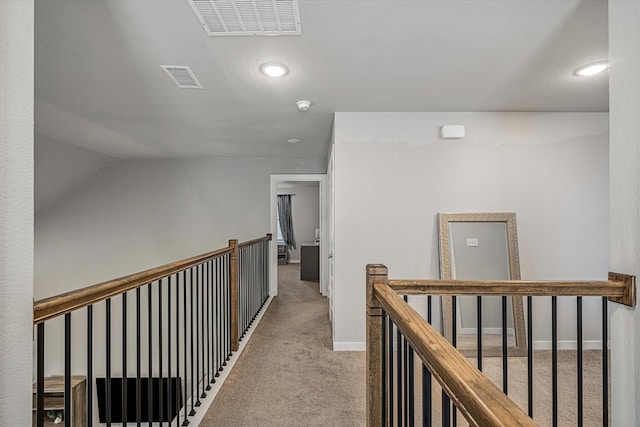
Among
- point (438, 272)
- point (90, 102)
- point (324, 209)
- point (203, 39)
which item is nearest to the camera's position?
point (203, 39)

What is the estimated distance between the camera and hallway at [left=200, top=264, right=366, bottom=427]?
6.81 feet

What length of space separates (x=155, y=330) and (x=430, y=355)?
5.49 metres

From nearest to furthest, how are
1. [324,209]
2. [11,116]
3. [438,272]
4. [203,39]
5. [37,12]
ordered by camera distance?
[11,116]
[37,12]
[203,39]
[438,272]
[324,209]

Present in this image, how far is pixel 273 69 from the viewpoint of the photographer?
225cm

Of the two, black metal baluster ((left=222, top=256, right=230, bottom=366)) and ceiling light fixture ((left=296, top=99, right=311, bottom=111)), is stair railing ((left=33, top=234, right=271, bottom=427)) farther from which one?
ceiling light fixture ((left=296, top=99, right=311, bottom=111))

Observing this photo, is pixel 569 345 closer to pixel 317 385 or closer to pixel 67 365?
pixel 317 385

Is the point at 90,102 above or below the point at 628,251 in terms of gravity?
above

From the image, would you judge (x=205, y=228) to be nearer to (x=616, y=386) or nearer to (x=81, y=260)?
(x=81, y=260)

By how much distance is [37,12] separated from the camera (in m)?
1.63

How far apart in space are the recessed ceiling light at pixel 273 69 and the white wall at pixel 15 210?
136 centimetres

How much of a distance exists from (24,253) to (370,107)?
2.64 meters

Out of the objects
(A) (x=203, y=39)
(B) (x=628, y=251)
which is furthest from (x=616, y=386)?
(A) (x=203, y=39)

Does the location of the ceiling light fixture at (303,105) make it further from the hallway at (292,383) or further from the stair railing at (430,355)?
the hallway at (292,383)

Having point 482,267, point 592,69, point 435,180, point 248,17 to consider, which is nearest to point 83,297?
point 248,17
